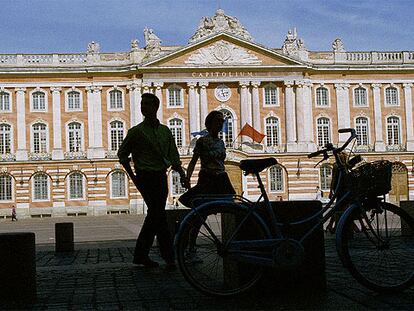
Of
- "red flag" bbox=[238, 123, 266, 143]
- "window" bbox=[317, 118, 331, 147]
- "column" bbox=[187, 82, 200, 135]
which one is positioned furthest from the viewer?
"window" bbox=[317, 118, 331, 147]

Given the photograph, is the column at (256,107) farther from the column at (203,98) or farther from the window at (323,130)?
the window at (323,130)

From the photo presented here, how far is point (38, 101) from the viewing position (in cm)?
4294

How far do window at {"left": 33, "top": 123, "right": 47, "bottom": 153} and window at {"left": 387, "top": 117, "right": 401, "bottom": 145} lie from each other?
23707 millimetres

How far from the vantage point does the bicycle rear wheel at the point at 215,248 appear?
219 inches

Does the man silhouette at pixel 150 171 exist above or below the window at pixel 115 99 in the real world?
below

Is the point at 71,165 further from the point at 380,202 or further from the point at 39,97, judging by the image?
the point at 380,202

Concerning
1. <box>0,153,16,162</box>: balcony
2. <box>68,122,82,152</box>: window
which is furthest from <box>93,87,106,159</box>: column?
<box>0,153,16,162</box>: balcony

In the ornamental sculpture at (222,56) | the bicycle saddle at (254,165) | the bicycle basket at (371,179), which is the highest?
the ornamental sculpture at (222,56)

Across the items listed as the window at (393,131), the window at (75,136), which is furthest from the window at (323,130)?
the window at (75,136)

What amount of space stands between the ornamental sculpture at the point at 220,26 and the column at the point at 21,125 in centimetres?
1191

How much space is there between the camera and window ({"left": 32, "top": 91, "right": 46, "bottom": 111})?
42906 mm

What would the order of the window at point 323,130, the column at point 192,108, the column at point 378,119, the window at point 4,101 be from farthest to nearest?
the column at point 378,119, the window at point 323,130, the column at point 192,108, the window at point 4,101

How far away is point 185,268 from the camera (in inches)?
219

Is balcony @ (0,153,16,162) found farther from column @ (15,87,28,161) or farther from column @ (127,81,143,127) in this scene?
column @ (127,81,143,127)
